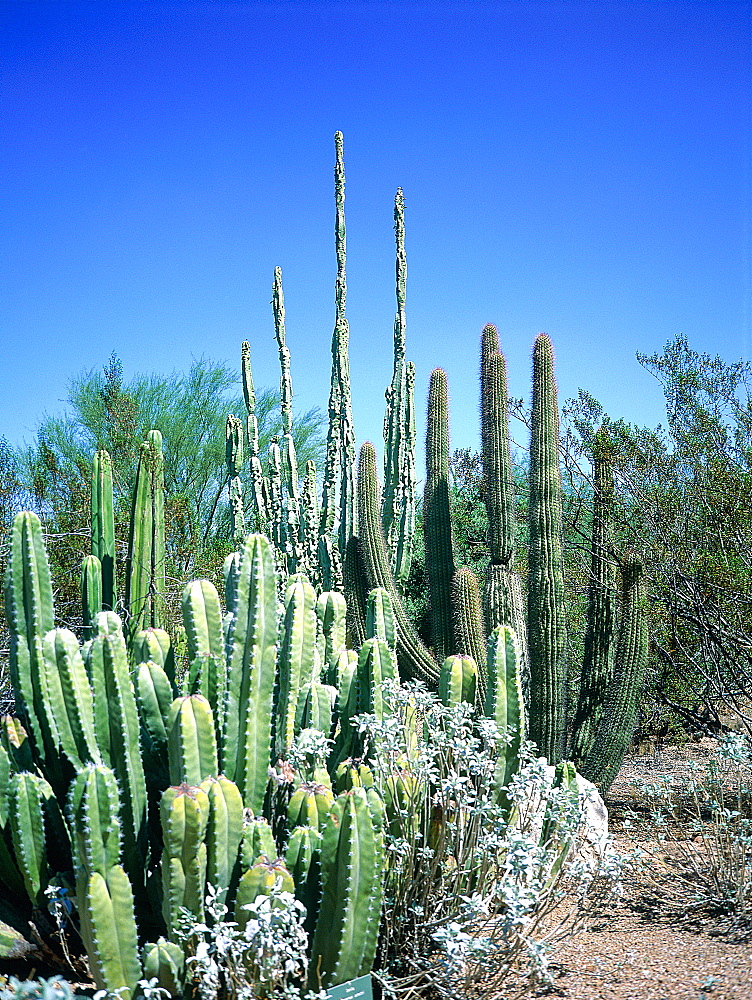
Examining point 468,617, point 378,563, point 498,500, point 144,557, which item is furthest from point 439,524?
point 144,557

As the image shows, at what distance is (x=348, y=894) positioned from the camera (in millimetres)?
2492

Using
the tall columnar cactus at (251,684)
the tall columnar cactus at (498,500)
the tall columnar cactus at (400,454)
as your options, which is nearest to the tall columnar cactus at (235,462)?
the tall columnar cactus at (400,454)

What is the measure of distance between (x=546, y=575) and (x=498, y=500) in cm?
90

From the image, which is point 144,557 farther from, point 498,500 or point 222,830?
point 222,830

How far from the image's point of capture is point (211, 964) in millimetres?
2242

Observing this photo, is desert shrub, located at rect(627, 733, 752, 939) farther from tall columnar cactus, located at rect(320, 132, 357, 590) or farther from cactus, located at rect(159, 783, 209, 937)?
tall columnar cactus, located at rect(320, 132, 357, 590)

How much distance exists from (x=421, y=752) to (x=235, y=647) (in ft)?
2.56

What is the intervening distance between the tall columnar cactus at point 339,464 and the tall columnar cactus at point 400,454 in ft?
1.37

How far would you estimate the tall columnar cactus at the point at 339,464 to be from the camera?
966 cm

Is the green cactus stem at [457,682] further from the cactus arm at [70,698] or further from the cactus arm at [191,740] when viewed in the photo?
the cactus arm at [70,698]

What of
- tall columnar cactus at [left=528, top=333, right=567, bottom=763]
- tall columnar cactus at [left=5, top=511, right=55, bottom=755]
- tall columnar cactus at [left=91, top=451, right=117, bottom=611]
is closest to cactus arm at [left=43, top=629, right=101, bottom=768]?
tall columnar cactus at [left=5, top=511, right=55, bottom=755]

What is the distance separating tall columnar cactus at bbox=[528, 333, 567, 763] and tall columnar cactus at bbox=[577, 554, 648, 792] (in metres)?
0.27

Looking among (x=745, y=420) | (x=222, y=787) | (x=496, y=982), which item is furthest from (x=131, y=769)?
(x=745, y=420)

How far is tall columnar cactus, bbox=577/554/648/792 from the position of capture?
525cm
